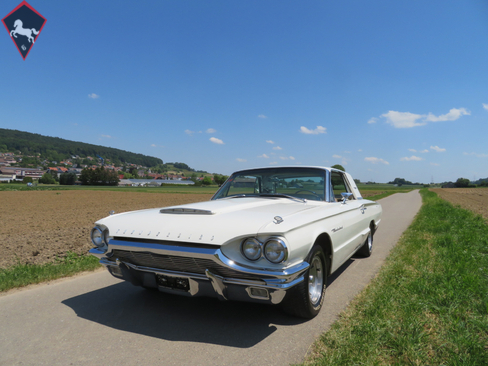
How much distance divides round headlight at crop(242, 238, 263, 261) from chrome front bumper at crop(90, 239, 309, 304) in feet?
0.31

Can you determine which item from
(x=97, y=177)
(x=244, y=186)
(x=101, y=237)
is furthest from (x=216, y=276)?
(x=97, y=177)

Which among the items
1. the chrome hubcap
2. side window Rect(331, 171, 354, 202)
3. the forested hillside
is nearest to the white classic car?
the chrome hubcap

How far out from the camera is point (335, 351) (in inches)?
88.4

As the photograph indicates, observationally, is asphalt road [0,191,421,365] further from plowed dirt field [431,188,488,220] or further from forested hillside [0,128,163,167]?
forested hillside [0,128,163,167]

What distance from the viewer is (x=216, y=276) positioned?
2.39 m

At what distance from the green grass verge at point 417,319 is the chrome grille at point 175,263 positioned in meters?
0.87

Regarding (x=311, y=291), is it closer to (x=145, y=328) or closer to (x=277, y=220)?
(x=277, y=220)

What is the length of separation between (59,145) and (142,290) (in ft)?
636

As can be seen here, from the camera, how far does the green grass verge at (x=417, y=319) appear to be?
7.20 feet

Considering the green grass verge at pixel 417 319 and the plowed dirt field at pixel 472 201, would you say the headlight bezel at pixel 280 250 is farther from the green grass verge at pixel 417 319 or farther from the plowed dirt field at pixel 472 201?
the plowed dirt field at pixel 472 201

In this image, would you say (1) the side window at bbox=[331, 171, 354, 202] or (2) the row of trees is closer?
(1) the side window at bbox=[331, 171, 354, 202]

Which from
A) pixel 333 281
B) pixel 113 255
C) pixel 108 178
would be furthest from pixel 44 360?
pixel 108 178

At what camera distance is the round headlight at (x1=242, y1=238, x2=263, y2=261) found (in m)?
2.38

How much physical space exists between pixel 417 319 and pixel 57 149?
188 metres
